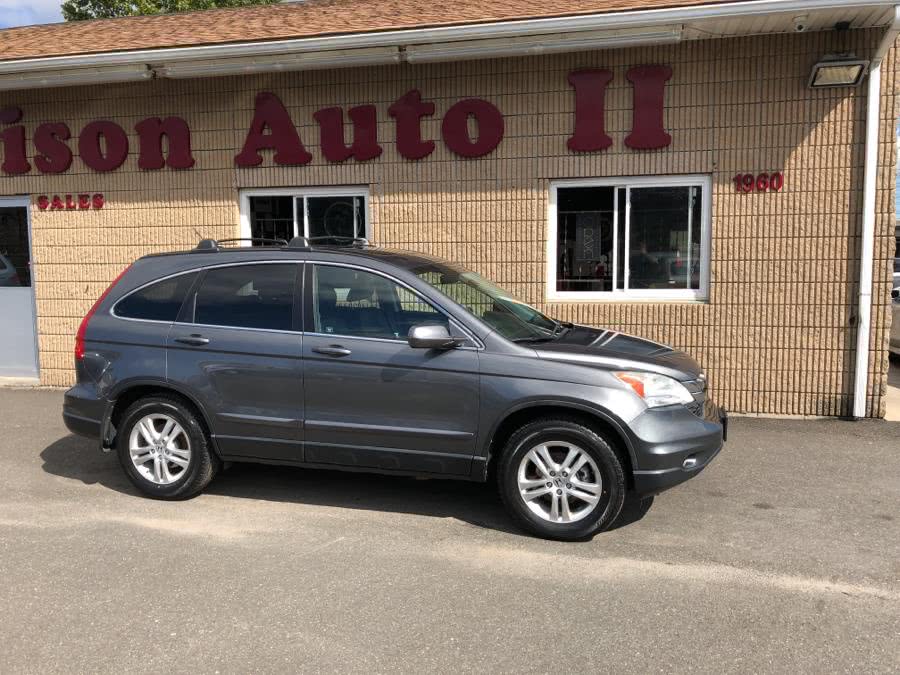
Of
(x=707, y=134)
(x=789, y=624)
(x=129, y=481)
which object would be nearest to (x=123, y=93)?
(x=129, y=481)

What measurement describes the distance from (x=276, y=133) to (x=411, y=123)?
154cm

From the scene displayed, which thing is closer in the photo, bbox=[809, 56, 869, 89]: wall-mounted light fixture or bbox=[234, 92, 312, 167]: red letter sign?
bbox=[809, 56, 869, 89]: wall-mounted light fixture

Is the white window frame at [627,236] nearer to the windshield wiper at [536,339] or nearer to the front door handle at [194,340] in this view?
the windshield wiper at [536,339]

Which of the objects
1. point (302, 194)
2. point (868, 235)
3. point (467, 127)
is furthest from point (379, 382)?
point (868, 235)

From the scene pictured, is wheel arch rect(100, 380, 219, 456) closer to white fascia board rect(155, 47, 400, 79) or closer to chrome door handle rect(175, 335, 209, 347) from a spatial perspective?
chrome door handle rect(175, 335, 209, 347)

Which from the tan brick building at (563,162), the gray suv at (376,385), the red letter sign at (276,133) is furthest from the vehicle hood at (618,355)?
the red letter sign at (276,133)

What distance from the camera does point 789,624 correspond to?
11.4 feet

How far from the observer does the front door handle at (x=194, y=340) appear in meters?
5.02

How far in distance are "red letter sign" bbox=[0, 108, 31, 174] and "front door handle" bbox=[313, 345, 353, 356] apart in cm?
645

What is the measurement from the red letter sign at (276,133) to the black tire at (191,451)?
398 centimetres

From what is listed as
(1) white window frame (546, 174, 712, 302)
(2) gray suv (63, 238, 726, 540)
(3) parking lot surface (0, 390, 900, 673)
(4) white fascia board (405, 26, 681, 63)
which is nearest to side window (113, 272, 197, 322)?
(2) gray suv (63, 238, 726, 540)

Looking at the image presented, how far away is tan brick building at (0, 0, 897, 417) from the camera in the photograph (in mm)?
7164

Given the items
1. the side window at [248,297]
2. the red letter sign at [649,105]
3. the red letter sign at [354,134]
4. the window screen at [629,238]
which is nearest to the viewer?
the side window at [248,297]

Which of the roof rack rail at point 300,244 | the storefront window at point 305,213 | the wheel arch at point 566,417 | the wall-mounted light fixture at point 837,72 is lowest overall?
the wheel arch at point 566,417
